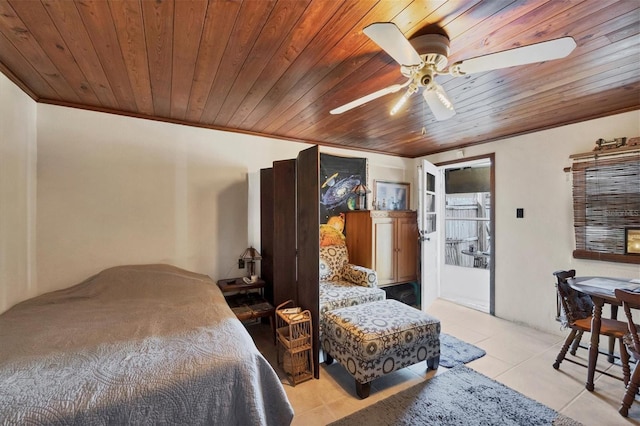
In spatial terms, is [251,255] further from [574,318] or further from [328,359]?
[574,318]

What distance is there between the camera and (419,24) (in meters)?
1.35

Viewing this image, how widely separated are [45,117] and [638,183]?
5390 mm

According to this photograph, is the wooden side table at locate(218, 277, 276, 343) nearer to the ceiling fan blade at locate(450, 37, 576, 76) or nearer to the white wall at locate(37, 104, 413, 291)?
the white wall at locate(37, 104, 413, 291)

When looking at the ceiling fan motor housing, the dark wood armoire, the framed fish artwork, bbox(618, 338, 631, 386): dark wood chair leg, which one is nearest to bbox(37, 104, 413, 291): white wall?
the dark wood armoire

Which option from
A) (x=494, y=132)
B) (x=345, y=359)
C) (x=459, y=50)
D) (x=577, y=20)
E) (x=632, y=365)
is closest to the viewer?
(x=577, y=20)

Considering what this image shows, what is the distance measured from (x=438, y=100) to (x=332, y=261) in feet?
7.49

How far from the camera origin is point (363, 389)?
6.37ft

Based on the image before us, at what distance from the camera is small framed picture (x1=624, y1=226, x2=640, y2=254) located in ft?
7.95

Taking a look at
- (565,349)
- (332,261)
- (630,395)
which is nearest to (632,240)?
(565,349)

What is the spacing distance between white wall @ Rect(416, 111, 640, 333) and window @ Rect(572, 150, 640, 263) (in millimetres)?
95

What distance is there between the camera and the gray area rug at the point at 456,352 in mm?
2400

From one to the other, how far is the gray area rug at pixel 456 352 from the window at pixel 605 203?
4.98ft

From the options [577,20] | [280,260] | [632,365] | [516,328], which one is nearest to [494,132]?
[577,20]

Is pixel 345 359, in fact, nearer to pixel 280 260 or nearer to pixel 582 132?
pixel 280 260
